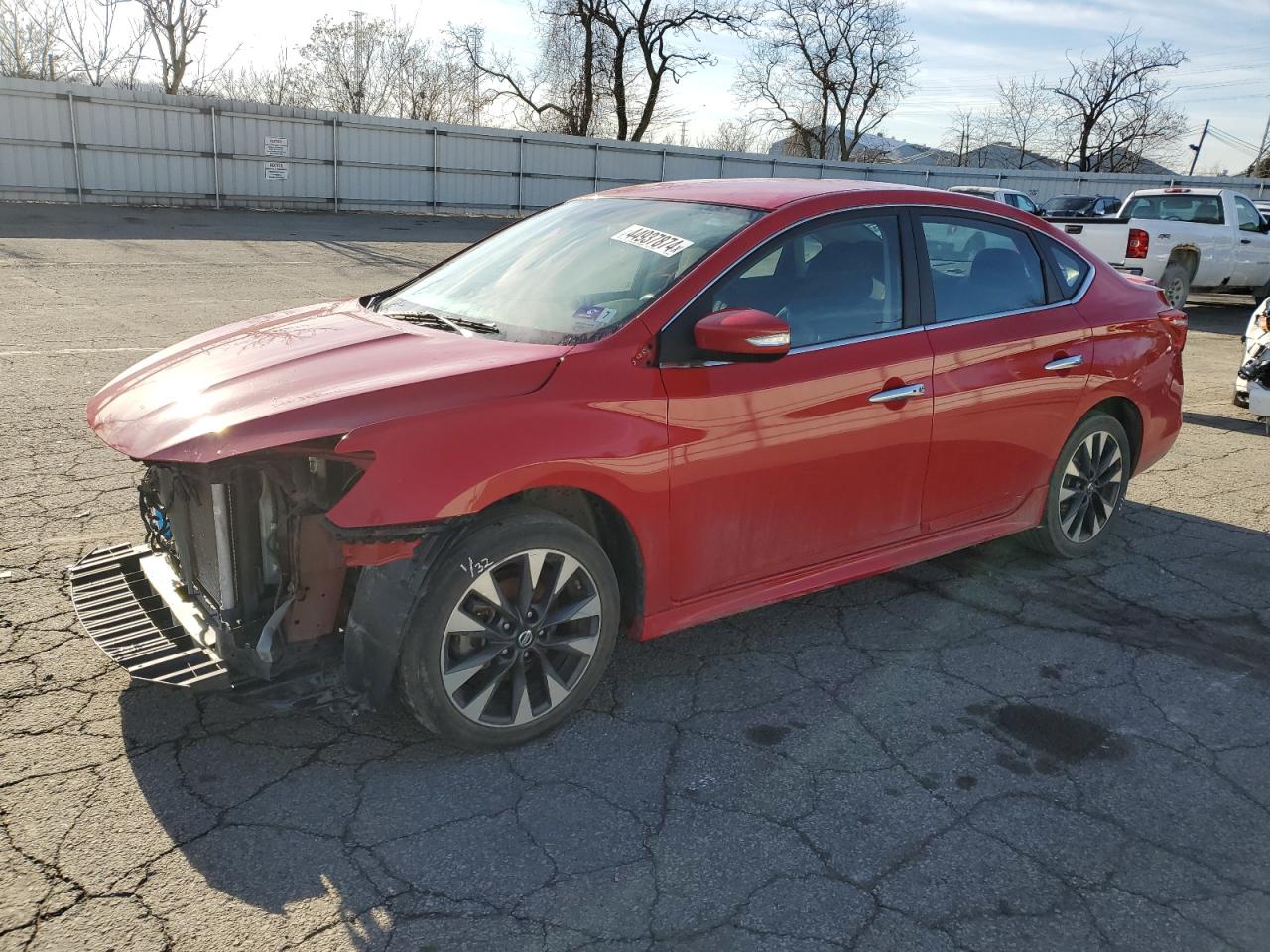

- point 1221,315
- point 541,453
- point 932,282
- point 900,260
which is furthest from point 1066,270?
point 1221,315

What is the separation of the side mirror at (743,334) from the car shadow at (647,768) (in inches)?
48.6

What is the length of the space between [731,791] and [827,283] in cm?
188

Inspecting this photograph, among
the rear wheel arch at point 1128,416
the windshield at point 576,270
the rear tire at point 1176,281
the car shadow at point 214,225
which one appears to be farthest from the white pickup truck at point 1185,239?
the windshield at point 576,270

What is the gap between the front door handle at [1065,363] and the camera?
4.49 metres

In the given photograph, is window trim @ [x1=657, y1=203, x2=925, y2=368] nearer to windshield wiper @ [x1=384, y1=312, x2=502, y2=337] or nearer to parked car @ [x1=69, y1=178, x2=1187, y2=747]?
parked car @ [x1=69, y1=178, x2=1187, y2=747]

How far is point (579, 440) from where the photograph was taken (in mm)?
3098

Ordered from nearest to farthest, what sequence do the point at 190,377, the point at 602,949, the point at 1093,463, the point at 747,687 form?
1. the point at 602,949
2. the point at 190,377
3. the point at 747,687
4. the point at 1093,463

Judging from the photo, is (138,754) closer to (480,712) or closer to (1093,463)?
(480,712)

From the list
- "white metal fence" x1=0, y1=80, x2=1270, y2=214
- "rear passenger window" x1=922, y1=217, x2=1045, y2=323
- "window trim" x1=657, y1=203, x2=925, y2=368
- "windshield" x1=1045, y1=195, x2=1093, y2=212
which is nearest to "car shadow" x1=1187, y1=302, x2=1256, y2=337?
"windshield" x1=1045, y1=195, x2=1093, y2=212

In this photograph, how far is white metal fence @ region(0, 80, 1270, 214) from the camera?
21141 mm

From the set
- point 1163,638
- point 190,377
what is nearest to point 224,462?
point 190,377

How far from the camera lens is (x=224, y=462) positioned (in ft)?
9.02

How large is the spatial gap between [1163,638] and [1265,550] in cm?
151

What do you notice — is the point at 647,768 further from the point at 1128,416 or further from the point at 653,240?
the point at 1128,416
